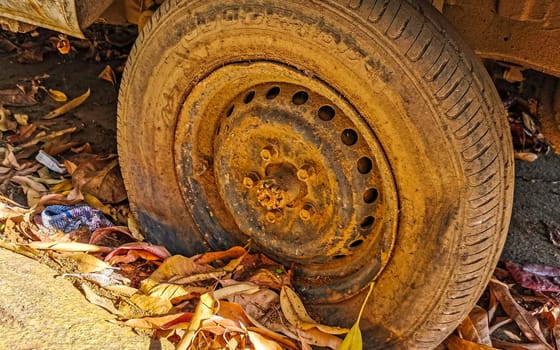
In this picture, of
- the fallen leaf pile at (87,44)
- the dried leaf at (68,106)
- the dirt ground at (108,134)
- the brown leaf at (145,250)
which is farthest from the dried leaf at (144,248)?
the fallen leaf pile at (87,44)

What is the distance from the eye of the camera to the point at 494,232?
163 cm

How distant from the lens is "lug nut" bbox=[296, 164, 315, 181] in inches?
72.9

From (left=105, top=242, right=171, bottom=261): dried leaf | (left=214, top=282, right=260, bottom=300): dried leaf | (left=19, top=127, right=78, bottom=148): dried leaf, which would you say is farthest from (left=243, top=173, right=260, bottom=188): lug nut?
(left=19, top=127, right=78, bottom=148): dried leaf

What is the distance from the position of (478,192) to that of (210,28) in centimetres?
98

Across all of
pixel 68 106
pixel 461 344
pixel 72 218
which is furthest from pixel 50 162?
pixel 461 344

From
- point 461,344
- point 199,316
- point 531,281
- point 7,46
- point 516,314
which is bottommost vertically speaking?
point 7,46

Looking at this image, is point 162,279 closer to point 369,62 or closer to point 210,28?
point 210,28

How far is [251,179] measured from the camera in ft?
6.57

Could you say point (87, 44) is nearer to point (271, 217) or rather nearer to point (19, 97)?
point (19, 97)

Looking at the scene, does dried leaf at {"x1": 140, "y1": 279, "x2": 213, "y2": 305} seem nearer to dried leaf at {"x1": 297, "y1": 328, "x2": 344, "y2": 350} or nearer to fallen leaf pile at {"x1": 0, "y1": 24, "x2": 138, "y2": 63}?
dried leaf at {"x1": 297, "y1": 328, "x2": 344, "y2": 350}

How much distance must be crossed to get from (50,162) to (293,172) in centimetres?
155

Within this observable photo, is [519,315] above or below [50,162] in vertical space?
above

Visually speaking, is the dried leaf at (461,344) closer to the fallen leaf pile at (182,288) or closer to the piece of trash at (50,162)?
the fallen leaf pile at (182,288)

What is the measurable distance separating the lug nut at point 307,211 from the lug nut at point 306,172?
0.11 metres
